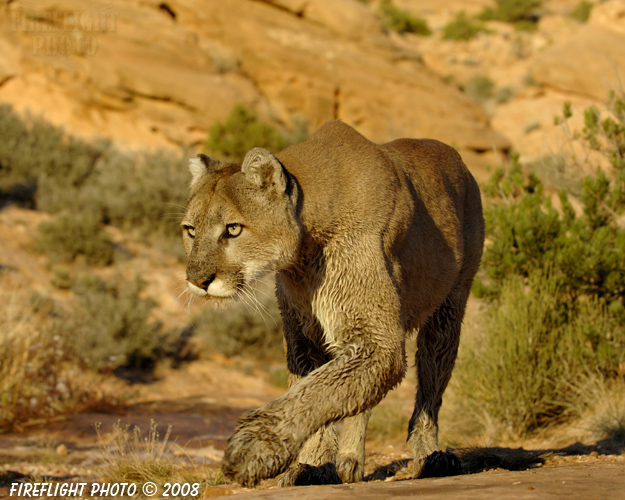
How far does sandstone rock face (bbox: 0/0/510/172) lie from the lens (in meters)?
18.4

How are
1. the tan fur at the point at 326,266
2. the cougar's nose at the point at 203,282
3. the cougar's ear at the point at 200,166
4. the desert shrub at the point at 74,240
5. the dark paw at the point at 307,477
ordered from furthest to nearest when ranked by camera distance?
the desert shrub at the point at 74,240 → the cougar's ear at the point at 200,166 → the dark paw at the point at 307,477 → the cougar's nose at the point at 203,282 → the tan fur at the point at 326,266

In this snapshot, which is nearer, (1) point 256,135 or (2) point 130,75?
(1) point 256,135

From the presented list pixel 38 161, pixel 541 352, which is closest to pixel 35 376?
pixel 541 352

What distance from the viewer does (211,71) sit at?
1994cm

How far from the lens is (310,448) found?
4289 mm

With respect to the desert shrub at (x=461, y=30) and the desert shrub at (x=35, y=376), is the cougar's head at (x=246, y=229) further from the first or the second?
the desert shrub at (x=461, y=30)

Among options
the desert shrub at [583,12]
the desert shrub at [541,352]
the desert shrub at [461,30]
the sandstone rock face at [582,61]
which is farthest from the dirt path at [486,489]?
the desert shrub at [583,12]

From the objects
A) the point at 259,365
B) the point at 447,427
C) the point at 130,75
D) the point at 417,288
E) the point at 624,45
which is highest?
the point at 624,45

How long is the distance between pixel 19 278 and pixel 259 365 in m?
4.47

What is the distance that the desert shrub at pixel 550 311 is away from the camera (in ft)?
21.7

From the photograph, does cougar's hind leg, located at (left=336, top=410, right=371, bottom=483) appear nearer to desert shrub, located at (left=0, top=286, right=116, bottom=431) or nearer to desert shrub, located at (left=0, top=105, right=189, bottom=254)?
desert shrub, located at (left=0, top=286, right=116, bottom=431)

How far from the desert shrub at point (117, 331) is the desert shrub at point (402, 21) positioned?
30665 millimetres

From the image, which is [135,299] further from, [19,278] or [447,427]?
[447,427]

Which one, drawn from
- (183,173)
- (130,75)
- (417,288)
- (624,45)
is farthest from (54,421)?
(624,45)
